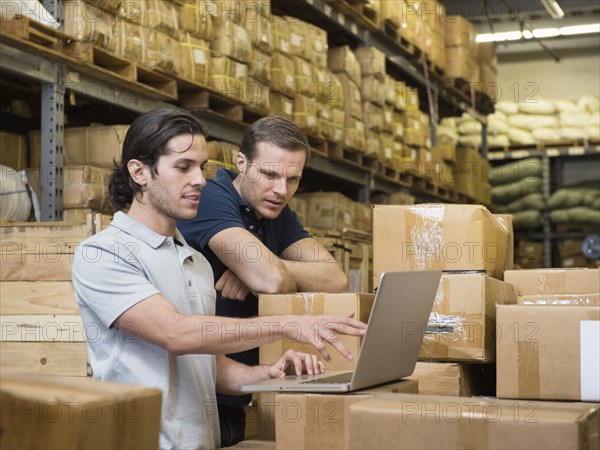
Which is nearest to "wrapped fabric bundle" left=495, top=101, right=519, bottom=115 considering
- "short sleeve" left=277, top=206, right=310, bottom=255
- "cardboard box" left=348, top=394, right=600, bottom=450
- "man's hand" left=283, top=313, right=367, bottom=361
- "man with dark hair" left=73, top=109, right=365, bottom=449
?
"short sleeve" left=277, top=206, right=310, bottom=255

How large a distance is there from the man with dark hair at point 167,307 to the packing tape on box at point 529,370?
1.72 feet

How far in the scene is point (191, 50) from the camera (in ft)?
16.1

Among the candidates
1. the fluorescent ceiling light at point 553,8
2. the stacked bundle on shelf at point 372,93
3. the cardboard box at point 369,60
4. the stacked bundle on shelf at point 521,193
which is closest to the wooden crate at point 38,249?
the stacked bundle on shelf at point 372,93

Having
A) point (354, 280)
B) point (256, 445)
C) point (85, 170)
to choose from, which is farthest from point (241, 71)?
point (256, 445)

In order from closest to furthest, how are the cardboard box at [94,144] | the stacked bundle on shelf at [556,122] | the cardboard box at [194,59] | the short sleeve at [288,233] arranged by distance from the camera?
1. the short sleeve at [288,233]
2. the cardboard box at [94,144]
3. the cardboard box at [194,59]
4. the stacked bundle on shelf at [556,122]

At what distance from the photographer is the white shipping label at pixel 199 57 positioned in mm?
4938

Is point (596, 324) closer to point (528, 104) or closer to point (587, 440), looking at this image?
point (587, 440)

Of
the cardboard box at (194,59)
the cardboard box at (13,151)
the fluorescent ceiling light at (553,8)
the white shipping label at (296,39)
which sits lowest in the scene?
the cardboard box at (13,151)

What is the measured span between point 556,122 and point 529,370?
392 inches

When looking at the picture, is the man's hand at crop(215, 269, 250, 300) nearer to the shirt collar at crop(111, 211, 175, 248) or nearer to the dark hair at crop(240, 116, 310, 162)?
the dark hair at crop(240, 116, 310, 162)

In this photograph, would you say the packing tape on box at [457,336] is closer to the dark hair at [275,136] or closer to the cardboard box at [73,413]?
the dark hair at [275,136]

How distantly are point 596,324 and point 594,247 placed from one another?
8735 mm

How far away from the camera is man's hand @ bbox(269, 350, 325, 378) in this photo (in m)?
2.29

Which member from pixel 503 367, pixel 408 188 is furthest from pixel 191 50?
pixel 408 188
